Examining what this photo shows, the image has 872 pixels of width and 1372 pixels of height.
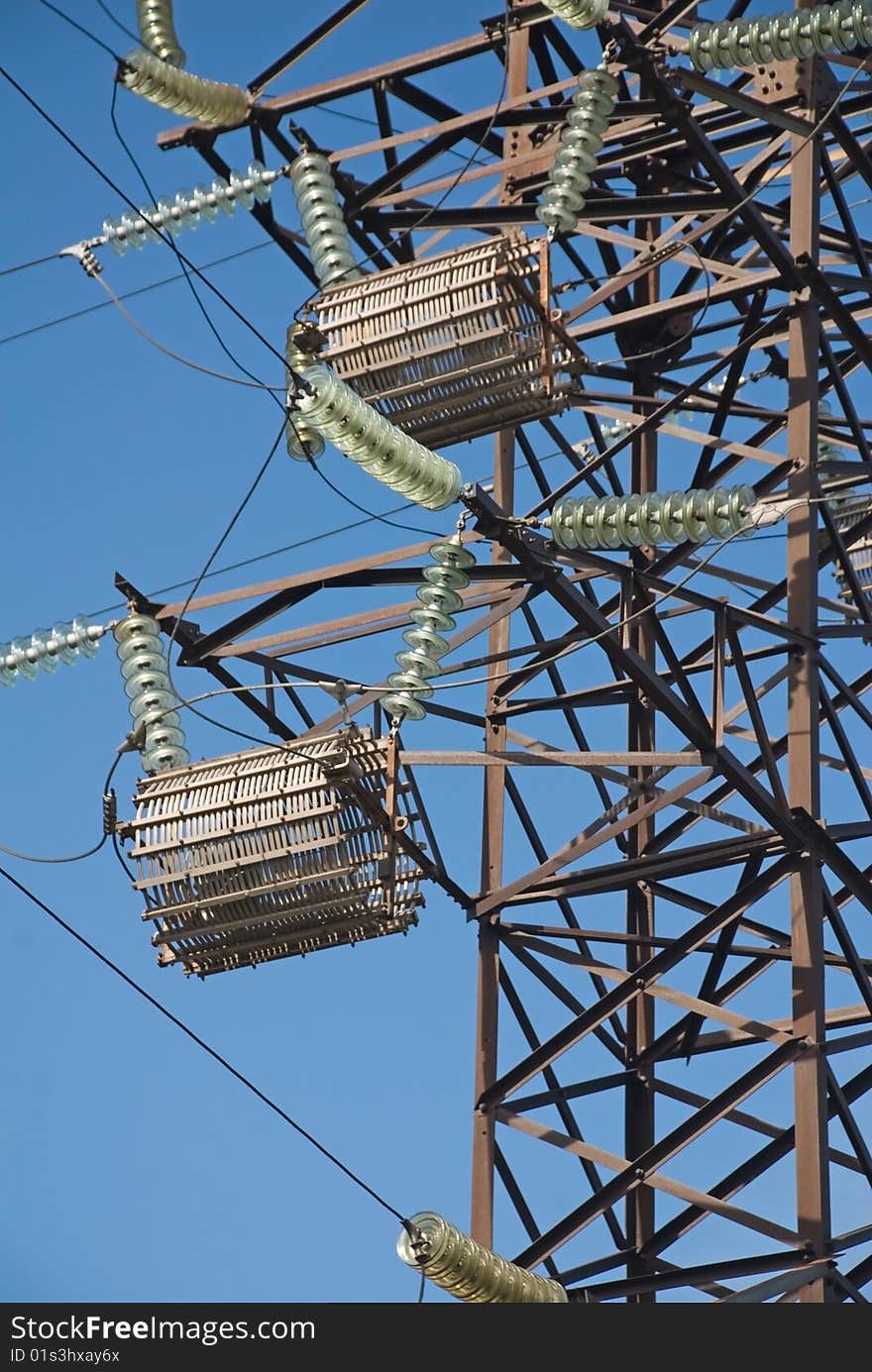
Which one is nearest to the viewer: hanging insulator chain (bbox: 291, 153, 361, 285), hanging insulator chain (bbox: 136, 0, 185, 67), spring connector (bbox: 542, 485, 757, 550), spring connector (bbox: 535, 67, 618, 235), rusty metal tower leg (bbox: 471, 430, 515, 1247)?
spring connector (bbox: 542, 485, 757, 550)

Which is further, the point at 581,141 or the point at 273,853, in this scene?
the point at 581,141

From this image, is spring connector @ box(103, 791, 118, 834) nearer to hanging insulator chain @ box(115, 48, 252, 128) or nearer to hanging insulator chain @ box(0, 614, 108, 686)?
hanging insulator chain @ box(0, 614, 108, 686)

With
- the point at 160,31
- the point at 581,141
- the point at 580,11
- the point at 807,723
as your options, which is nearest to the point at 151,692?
the point at 807,723

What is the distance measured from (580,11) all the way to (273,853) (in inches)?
221

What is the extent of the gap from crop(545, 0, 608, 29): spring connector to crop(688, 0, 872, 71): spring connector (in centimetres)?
92

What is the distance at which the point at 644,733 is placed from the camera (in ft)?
73.5

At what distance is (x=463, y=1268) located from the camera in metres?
16.9

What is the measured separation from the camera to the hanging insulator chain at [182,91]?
853 inches

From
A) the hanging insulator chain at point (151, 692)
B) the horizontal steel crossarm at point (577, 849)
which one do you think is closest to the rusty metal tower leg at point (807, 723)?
the horizontal steel crossarm at point (577, 849)

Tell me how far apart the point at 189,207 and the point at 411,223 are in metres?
1.70

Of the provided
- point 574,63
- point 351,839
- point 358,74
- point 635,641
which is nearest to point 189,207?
point 358,74

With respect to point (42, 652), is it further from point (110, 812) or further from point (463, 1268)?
point (463, 1268)

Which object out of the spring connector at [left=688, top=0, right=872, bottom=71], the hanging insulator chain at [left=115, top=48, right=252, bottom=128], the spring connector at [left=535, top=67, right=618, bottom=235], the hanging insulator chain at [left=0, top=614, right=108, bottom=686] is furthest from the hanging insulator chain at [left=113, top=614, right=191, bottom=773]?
the spring connector at [left=688, top=0, right=872, bottom=71]

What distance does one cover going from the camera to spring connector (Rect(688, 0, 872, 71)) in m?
19.2
